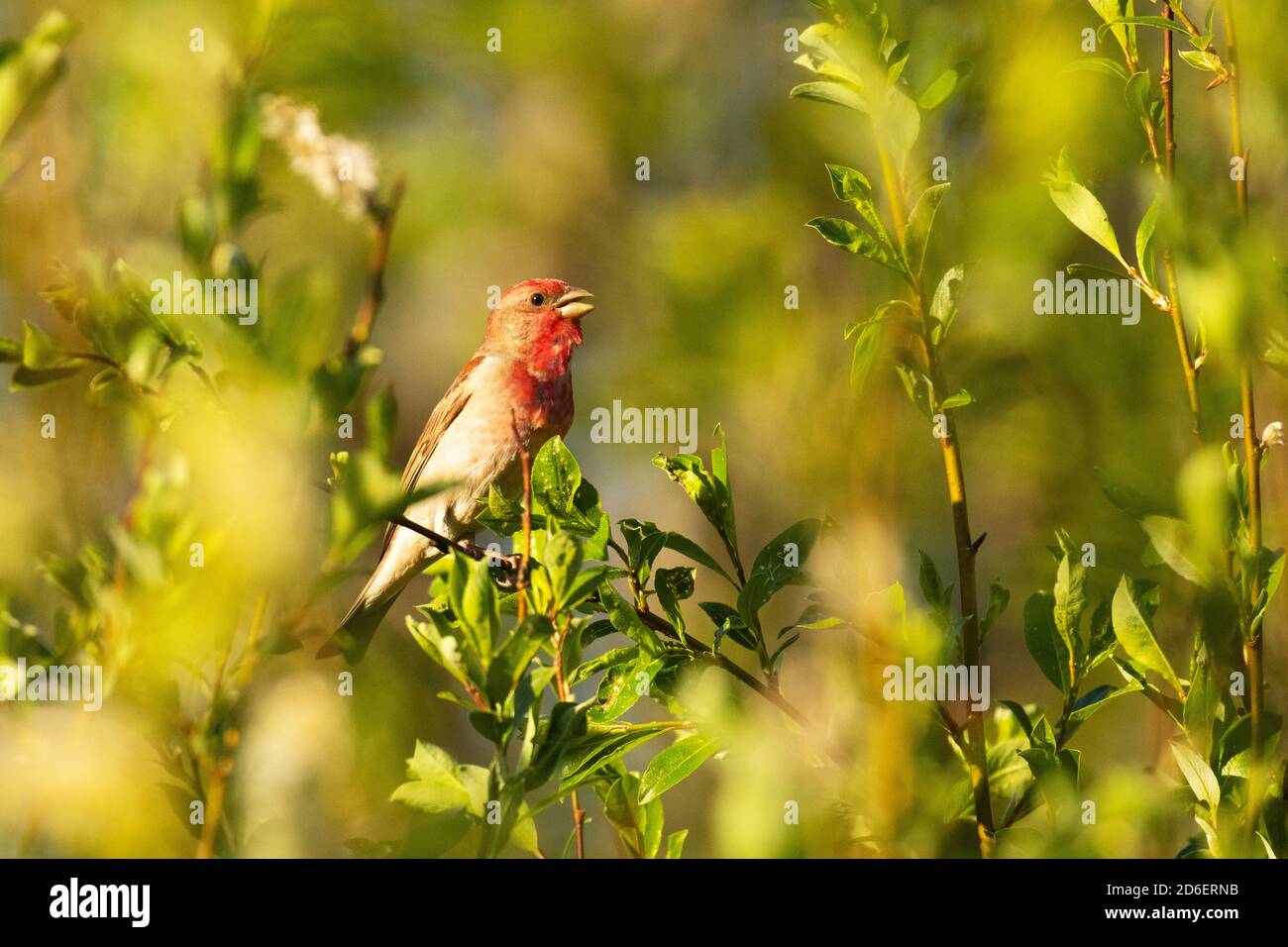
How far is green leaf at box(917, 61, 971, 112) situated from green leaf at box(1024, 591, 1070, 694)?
613 mm

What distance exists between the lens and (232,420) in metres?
1.00

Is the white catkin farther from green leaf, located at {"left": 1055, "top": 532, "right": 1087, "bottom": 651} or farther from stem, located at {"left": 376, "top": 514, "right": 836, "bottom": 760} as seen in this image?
green leaf, located at {"left": 1055, "top": 532, "right": 1087, "bottom": 651}

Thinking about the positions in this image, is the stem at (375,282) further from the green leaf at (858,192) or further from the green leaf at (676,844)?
the green leaf at (676,844)

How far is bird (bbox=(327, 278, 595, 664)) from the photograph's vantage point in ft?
13.1

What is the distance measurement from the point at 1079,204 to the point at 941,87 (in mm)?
221

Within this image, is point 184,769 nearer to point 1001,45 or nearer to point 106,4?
point 1001,45

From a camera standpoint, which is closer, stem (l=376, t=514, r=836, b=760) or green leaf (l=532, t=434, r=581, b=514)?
stem (l=376, t=514, r=836, b=760)

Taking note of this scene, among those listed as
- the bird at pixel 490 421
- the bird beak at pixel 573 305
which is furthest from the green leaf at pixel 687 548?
the bird beak at pixel 573 305

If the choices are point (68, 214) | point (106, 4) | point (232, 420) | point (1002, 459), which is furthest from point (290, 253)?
point (232, 420)

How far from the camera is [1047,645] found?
63.1 inches

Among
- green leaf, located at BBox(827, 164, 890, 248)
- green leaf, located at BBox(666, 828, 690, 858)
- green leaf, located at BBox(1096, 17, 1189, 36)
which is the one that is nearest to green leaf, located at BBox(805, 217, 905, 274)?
green leaf, located at BBox(827, 164, 890, 248)

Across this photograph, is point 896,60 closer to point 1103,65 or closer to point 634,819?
point 1103,65

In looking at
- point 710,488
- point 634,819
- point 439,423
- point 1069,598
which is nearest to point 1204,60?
point 1069,598

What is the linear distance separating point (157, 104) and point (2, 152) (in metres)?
1.29
